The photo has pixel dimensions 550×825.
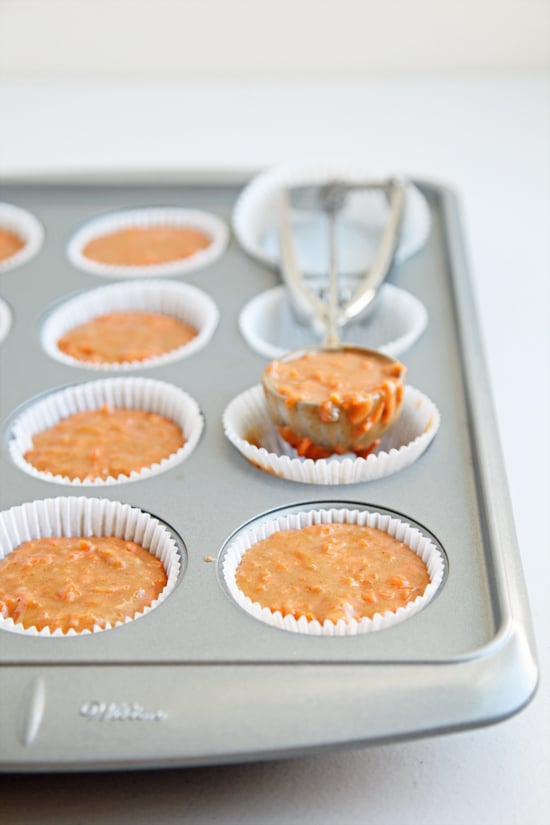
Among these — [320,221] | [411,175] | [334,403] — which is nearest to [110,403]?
[334,403]

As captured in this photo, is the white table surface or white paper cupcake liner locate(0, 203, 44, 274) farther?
white paper cupcake liner locate(0, 203, 44, 274)

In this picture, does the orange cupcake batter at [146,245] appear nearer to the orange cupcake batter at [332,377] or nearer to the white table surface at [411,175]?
the white table surface at [411,175]

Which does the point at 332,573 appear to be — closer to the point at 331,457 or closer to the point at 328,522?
the point at 328,522

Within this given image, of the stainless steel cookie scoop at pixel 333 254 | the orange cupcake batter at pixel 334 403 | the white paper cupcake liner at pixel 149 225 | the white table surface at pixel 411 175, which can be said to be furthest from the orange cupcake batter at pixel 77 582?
the white paper cupcake liner at pixel 149 225

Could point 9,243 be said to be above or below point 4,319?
above

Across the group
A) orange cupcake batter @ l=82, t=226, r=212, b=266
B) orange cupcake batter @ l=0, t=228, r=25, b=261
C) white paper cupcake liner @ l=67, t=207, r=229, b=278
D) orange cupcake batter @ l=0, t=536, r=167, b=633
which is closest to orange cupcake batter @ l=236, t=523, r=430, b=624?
orange cupcake batter @ l=0, t=536, r=167, b=633

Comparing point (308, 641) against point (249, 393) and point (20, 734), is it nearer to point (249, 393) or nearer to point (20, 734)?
point (20, 734)

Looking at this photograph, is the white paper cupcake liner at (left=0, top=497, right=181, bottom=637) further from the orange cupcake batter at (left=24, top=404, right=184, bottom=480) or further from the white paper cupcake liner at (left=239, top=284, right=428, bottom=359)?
the white paper cupcake liner at (left=239, top=284, right=428, bottom=359)
